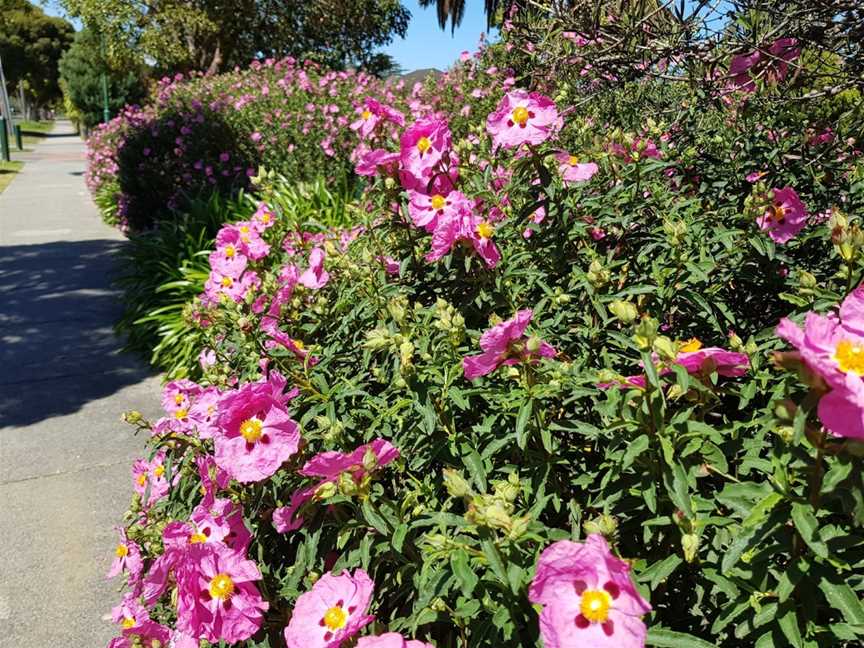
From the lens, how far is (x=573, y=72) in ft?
10.6

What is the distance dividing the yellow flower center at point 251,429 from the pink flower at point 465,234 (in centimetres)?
64

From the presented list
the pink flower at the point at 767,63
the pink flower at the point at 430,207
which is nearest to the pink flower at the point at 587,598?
the pink flower at the point at 430,207

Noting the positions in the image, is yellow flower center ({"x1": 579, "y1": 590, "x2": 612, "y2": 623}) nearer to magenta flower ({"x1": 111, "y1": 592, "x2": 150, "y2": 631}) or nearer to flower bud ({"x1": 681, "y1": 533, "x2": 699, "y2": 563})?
flower bud ({"x1": 681, "y1": 533, "x2": 699, "y2": 563})

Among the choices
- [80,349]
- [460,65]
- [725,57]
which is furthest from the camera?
[460,65]

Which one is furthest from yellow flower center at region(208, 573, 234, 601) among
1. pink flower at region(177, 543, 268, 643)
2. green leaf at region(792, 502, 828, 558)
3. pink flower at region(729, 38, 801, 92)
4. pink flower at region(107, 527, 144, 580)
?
pink flower at region(729, 38, 801, 92)

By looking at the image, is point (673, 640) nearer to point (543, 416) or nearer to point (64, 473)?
point (543, 416)

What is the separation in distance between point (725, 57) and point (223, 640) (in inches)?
86.0

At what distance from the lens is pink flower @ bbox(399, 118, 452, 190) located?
2051 millimetres

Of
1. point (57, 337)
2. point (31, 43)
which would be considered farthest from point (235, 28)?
point (31, 43)

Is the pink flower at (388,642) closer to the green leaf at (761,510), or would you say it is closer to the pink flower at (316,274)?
the green leaf at (761,510)

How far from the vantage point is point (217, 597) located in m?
1.69

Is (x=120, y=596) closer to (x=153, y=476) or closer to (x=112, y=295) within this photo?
(x=153, y=476)

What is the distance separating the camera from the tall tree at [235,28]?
19.3 metres

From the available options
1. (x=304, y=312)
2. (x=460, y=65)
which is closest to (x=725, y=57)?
(x=304, y=312)
